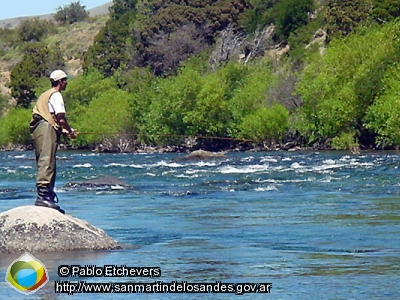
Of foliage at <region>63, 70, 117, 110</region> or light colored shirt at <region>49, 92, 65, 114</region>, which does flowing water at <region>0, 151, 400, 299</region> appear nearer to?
light colored shirt at <region>49, 92, 65, 114</region>

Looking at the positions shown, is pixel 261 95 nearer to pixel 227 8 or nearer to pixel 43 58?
pixel 227 8

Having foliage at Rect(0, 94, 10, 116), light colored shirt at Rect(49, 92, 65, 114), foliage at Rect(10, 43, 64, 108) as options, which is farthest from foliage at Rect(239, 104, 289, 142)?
foliage at Rect(0, 94, 10, 116)

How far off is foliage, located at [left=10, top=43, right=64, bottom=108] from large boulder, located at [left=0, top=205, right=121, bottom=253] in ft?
264

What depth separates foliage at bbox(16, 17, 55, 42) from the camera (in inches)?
5669

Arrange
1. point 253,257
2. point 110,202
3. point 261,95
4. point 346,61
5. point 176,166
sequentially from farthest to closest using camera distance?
point 261,95 < point 346,61 < point 176,166 < point 110,202 < point 253,257

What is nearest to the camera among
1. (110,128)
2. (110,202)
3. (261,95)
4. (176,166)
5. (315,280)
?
(315,280)

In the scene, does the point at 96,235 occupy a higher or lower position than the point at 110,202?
higher

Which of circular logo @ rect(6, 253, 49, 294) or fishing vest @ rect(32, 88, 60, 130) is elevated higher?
fishing vest @ rect(32, 88, 60, 130)

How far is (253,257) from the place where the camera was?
39.3 ft

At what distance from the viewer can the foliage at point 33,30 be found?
144m

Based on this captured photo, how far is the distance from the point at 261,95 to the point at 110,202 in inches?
1666

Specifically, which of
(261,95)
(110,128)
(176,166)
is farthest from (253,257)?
(110,128)

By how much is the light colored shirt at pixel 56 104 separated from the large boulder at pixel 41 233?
1.20 meters

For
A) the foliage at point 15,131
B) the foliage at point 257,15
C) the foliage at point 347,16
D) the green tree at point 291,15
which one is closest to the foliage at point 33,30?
the foliage at point 257,15
